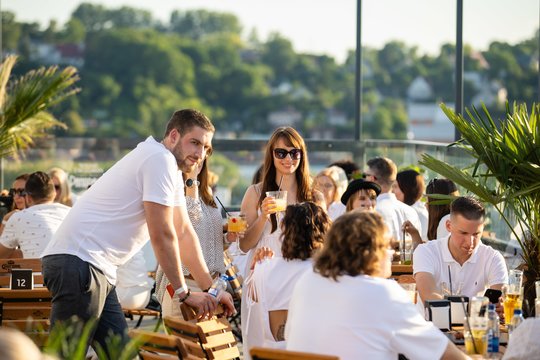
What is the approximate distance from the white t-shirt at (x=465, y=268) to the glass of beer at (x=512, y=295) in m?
0.54

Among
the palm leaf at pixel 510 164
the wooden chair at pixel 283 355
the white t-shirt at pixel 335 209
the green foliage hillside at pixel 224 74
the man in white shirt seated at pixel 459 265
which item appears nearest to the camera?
the wooden chair at pixel 283 355

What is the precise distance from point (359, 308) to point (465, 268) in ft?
6.48

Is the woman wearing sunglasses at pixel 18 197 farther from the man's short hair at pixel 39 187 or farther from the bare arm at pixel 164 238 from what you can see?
the bare arm at pixel 164 238

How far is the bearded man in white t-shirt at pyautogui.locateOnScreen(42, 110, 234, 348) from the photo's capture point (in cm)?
469

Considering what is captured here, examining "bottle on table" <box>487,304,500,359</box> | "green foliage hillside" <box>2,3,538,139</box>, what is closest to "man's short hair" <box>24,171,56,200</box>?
"bottle on table" <box>487,304,500,359</box>

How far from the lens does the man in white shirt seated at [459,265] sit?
5.53m

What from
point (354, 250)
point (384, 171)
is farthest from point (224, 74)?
point (354, 250)

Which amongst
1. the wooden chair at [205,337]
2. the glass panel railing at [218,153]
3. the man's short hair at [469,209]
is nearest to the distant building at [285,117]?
the glass panel railing at [218,153]

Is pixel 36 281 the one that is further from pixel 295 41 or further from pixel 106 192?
pixel 295 41

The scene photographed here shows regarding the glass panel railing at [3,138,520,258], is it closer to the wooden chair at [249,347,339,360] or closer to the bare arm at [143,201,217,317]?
the bare arm at [143,201,217,317]

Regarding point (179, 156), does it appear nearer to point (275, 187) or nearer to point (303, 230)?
point (303, 230)

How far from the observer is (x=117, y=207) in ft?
15.5

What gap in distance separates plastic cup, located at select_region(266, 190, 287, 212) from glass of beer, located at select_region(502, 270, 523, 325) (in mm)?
1405

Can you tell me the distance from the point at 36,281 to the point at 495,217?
12.7 ft
